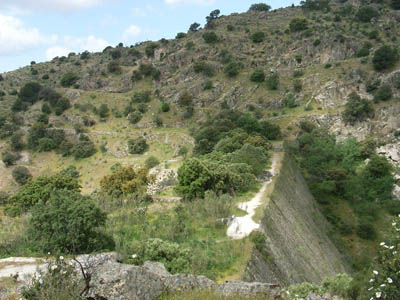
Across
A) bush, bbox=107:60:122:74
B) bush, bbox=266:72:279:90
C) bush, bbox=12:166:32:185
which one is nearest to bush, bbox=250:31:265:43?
bush, bbox=266:72:279:90

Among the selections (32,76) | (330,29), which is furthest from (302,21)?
(32,76)

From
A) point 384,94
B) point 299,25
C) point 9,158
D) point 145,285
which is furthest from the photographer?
point 299,25

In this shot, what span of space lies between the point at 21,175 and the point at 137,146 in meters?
14.1

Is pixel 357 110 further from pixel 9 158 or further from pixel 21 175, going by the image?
pixel 9 158

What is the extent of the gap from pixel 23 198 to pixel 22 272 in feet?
56.8

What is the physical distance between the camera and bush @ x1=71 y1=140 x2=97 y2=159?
46719 mm

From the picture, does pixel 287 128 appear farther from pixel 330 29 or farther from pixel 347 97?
pixel 330 29

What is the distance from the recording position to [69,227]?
14.6 meters

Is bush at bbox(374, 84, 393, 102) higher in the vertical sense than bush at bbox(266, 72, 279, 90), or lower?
lower

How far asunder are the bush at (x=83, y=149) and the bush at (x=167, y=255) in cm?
3454

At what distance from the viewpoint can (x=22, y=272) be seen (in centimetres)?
1160

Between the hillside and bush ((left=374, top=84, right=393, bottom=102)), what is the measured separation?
14 cm

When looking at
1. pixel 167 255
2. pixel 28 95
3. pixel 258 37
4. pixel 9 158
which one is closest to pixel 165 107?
pixel 9 158

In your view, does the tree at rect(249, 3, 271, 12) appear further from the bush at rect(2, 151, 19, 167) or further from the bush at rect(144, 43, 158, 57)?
the bush at rect(2, 151, 19, 167)
